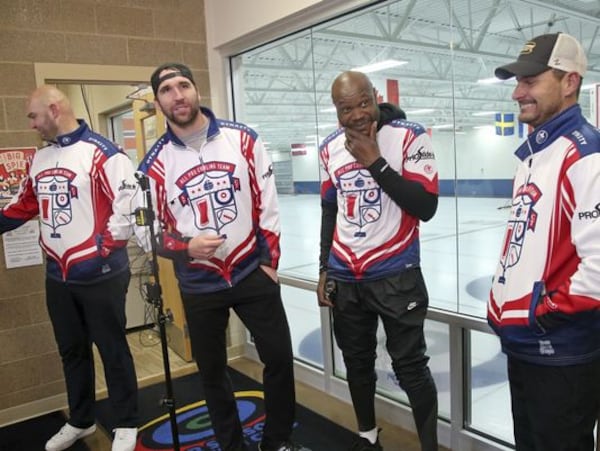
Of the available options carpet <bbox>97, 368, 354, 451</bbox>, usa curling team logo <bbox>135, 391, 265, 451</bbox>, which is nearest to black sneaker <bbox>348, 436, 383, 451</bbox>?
carpet <bbox>97, 368, 354, 451</bbox>

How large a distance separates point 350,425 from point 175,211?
4.76 ft

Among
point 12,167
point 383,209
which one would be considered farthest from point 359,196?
point 12,167

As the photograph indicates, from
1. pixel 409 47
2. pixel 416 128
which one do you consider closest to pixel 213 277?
pixel 416 128

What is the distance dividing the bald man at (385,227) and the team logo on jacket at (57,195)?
1237mm

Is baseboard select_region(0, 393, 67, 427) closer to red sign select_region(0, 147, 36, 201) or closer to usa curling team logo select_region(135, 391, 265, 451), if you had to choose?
usa curling team logo select_region(135, 391, 265, 451)

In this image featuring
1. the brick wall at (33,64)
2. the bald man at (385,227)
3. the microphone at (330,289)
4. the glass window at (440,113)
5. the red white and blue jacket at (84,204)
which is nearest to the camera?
the bald man at (385,227)

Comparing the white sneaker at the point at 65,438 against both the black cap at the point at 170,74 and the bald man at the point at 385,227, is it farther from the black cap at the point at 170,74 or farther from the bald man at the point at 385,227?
the black cap at the point at 170,74

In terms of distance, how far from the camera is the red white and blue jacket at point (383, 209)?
1.90 meters

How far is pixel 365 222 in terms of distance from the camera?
197cm

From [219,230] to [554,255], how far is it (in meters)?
1.21

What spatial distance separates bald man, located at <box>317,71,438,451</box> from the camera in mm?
1860

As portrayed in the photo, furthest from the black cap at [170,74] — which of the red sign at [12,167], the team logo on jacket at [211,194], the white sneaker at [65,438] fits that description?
the white sneaker at [65,438]

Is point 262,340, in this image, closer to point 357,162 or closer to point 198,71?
point 357,162

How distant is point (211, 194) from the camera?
1.97 metres
